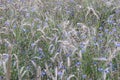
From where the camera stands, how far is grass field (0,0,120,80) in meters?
2.15

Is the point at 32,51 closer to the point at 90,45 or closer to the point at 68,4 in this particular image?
the point at 90,45

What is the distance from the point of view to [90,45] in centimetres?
247

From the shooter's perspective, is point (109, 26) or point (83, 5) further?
point (83, 5)

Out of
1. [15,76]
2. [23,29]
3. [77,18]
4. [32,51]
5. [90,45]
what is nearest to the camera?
[15,76]

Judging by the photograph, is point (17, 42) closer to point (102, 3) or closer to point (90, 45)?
point (90, 45)

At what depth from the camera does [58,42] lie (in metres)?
2.71

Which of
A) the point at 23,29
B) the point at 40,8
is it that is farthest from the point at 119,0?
the point at 23,29

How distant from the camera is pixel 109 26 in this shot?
3.27 meters

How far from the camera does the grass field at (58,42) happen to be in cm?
215

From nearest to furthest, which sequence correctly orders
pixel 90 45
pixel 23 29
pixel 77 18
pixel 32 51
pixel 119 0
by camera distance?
pixel 90 45
pixel 32 51
pixel 23 29
pixel 77 18
pixel 119 0

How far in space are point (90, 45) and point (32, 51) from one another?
0.53 metres

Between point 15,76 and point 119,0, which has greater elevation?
point 119,0

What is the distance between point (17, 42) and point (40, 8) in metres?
1.07

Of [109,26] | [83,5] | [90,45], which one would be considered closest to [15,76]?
[90,45]
